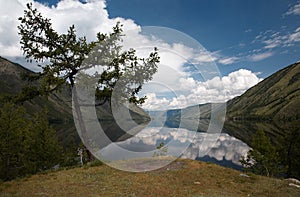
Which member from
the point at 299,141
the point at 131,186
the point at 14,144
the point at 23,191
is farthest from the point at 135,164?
the point at 299,141

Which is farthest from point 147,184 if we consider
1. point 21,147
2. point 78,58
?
point 21,147

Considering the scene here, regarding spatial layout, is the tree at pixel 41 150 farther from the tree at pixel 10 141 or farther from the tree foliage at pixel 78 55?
the tree foliage at pixel 78 55

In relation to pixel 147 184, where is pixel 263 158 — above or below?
below

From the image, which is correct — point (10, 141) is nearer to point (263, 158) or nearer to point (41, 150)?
point (41, 150)

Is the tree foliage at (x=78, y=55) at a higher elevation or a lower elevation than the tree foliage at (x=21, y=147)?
higher

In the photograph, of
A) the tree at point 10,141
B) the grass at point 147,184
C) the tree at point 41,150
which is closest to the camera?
the grass at point 147,184

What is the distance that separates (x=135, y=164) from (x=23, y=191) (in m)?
10.7

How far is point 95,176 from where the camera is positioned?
755 inches

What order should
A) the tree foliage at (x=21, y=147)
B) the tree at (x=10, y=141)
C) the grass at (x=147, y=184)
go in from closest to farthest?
the grass at (x=147, y=184), the tree at (x=10, y=141), the tree foliage at (x=21, y=147)

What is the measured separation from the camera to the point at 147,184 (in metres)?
17.0

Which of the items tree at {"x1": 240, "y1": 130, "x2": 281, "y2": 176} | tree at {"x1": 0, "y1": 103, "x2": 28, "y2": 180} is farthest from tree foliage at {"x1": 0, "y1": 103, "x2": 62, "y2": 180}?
tree at {"x1": 240, "y1": 130, "x2": 281, "y2": 176}

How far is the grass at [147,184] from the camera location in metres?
15.2

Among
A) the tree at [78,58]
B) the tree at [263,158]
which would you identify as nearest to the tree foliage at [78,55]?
the tree at [78,58]

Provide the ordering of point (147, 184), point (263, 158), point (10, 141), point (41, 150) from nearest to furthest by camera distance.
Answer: point (147, 184) → point (10, 141) → point (41, 150) → point (263, 158)
